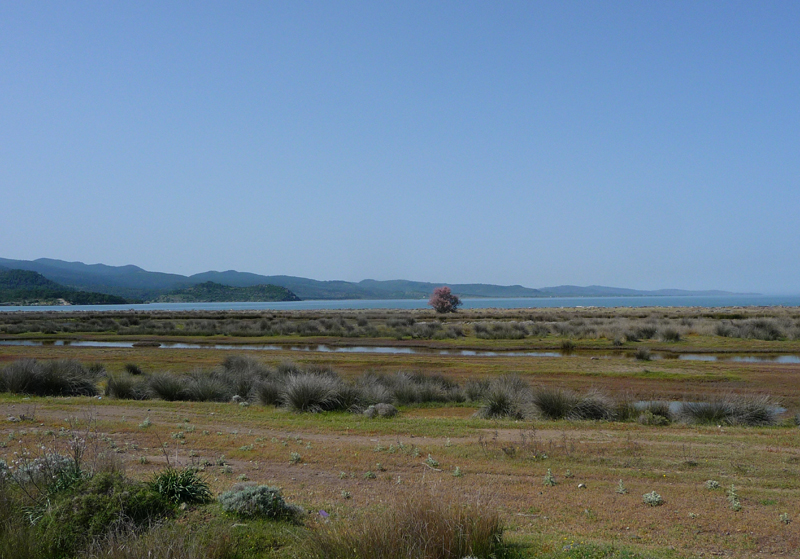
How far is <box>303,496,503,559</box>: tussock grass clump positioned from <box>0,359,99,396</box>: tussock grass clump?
63.4ft

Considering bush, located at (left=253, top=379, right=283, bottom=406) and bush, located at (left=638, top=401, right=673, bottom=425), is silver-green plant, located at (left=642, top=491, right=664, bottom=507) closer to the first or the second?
bush, located at (left=638, top=401, right=673, bottom=425)

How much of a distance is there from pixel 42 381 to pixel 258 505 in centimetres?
1875

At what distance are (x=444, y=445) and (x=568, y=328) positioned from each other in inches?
1702

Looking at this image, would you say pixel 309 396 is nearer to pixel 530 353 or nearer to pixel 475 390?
pixel 475 390

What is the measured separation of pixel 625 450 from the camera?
1180cm

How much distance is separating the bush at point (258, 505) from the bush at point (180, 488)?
522 mm

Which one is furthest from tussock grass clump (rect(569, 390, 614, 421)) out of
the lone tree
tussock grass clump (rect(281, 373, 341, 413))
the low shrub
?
the lone tree

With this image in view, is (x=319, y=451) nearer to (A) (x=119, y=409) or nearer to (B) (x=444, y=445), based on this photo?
(B) (x=444, y=445)

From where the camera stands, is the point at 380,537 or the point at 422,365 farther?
the point at 422,365

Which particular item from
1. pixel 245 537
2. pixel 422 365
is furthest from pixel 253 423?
pixel 422 365

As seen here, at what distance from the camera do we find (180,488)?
7766 millimetres

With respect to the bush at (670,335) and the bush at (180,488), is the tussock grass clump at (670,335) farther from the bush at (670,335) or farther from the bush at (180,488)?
the bush at (180,488)

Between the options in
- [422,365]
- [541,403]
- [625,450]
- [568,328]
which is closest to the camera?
[625,450]

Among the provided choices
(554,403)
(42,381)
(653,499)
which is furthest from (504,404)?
(42,381)
